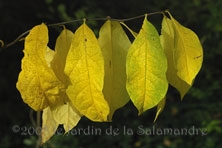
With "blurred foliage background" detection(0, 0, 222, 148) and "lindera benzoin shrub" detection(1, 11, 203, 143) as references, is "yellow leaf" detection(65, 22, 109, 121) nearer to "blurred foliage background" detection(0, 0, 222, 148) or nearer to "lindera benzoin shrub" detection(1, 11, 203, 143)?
"lindera benzoin shrub" detection(1, 11, 203, 143)

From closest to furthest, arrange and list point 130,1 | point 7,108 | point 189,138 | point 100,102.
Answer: point 100,102, point 189,138, point 7,108, point 130,1

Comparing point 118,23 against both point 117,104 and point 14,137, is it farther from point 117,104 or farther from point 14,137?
point 14,137

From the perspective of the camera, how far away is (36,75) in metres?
0.58

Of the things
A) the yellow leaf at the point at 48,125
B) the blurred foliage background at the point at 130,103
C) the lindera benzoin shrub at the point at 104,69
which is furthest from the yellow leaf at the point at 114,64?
the blurred foliage background at the point at 130,103

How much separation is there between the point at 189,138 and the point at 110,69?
1.52 m

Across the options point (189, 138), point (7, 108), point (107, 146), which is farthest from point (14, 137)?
point (189, 138)

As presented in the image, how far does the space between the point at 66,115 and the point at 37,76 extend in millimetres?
88

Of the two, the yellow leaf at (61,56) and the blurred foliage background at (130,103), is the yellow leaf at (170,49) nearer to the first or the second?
the yellow leaf at (61,56)

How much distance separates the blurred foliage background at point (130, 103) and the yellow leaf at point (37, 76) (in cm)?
129

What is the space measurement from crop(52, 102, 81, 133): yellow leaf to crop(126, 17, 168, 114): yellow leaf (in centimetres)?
12

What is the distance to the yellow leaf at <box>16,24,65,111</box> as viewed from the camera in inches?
22.9

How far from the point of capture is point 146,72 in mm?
568

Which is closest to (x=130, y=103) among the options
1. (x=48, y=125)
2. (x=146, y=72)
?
(x=48, y=125)

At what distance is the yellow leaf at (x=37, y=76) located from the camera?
1.91ft
